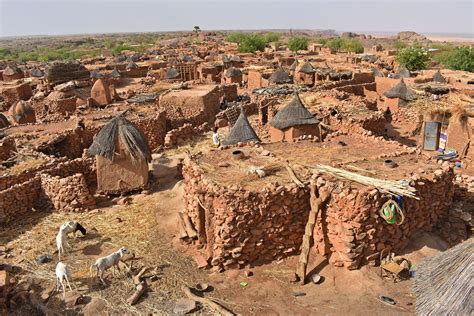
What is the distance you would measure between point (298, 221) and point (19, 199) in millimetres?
8464

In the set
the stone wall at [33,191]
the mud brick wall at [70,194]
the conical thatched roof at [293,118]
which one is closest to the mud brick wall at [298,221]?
the mud brick wall at [70,194]

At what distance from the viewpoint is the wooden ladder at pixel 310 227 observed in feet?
26.2

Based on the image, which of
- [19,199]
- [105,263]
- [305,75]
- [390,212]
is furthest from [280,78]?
[105,263]

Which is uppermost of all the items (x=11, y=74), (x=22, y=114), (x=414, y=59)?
(x=414, y=59)

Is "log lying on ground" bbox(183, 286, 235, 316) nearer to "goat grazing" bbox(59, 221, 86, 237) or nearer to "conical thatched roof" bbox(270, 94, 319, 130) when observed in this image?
"goat grazing" bbox(59, 221, 86, 237)

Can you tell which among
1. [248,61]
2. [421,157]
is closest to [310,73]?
[248,61]

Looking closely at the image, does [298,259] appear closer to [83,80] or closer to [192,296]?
[192,296]

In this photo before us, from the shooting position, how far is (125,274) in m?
8.41

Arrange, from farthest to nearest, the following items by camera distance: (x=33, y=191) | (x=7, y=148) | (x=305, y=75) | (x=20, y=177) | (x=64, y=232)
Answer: (x=305, y=75), (x=7, y=148), (x=20, y=177), (x=33, y=191), (x=64, y=232)

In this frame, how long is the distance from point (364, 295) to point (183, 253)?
416 cm

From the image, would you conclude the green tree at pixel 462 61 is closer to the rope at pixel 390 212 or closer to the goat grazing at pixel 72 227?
the rope at pixel 390 212

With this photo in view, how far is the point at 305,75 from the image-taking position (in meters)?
28.8

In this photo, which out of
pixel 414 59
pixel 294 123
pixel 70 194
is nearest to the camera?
pixel 70 194

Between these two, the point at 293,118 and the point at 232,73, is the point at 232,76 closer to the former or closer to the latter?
the point at 232,73
